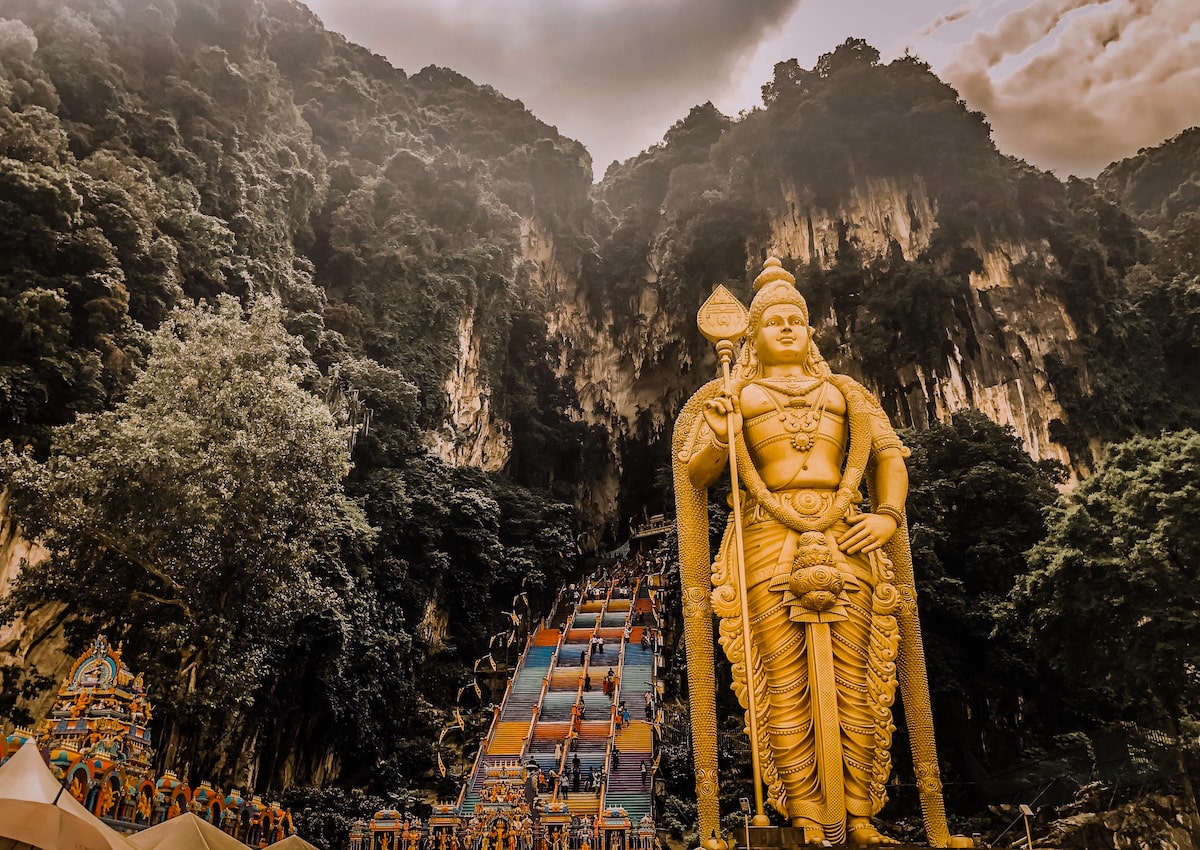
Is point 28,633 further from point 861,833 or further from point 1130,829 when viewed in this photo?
point 1130,829

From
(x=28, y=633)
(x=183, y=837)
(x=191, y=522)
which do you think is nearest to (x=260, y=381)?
(x=191, y=522)

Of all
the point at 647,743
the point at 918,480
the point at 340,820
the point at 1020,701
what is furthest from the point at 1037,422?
the point at 340,820

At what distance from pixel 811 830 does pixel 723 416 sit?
6.21 feet

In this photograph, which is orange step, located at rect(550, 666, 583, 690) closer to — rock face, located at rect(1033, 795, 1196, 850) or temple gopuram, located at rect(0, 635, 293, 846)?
rock face, located at rect(1033, 795, 1196, 850)

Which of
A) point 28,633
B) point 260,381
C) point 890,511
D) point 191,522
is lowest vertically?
point 890,511

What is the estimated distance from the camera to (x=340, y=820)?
9359mm

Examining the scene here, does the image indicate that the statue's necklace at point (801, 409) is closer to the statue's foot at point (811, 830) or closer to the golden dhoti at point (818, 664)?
the golden dhoti at point (818, 664)

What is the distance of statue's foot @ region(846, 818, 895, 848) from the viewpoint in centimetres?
340

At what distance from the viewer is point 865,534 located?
394 cm

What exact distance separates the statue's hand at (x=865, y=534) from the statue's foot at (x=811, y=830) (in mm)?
1195

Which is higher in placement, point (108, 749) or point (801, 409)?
→ point (801, 409)

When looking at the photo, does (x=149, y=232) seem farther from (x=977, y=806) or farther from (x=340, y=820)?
(x=977, y=806)

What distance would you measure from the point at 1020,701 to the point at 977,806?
193 cm

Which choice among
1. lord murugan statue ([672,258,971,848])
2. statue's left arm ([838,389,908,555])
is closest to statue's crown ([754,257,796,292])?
lord murugan statue ([672,258,971,848])
